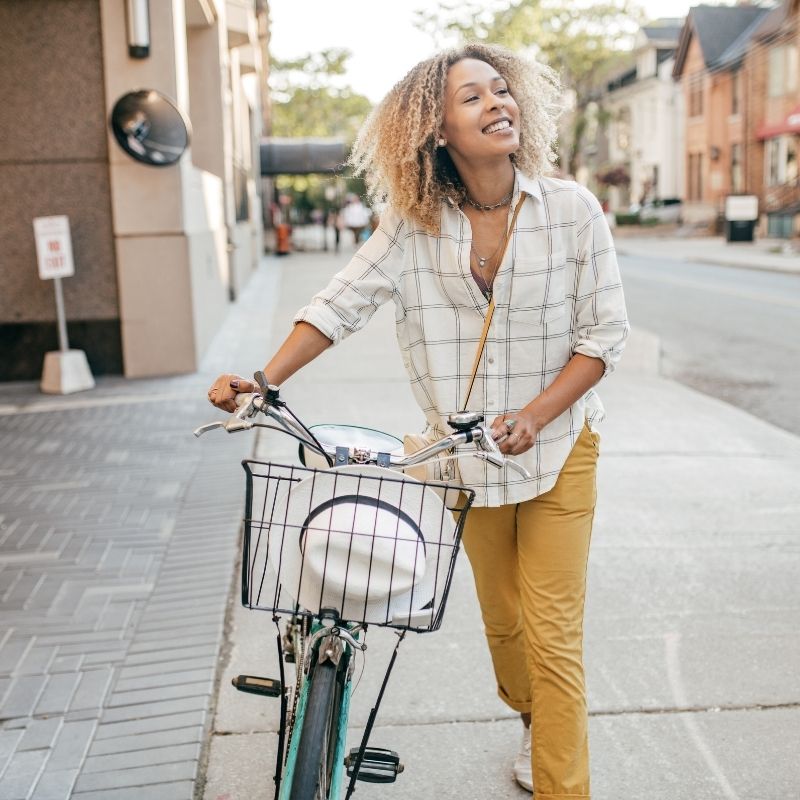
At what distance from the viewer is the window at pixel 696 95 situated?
52.9 m

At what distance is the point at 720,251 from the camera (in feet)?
111

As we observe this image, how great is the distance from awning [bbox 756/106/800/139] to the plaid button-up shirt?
124ft

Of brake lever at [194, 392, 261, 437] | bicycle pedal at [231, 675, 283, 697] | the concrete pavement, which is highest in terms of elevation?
brake lever at [194, 392, 261, 437]

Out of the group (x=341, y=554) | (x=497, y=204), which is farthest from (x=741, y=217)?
(x=341, y=554)

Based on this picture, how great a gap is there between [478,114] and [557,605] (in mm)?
1184

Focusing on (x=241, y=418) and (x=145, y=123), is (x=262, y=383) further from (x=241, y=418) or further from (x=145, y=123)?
(x=145, y=123)

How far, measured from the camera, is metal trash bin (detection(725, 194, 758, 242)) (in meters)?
36.9

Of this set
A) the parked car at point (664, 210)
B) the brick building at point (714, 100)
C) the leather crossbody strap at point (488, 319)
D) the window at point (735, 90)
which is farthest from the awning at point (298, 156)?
the leather crossbody strap at point (488, 319)

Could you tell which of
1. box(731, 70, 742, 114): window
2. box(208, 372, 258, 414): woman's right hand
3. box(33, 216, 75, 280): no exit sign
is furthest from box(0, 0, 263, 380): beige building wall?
box(731, 70, 742, 114): window

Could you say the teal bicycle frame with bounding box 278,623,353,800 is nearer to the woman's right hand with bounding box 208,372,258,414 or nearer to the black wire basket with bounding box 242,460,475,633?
the black wire basket with bounding box 242,460,475,633

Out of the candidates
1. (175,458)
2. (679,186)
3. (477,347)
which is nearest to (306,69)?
(679,186)

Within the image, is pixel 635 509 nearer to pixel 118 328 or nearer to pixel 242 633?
pixel 242 633

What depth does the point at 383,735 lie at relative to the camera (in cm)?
334

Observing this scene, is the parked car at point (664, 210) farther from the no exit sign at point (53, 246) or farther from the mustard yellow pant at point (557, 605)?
the mustard yellow pant at point (557, 605)
